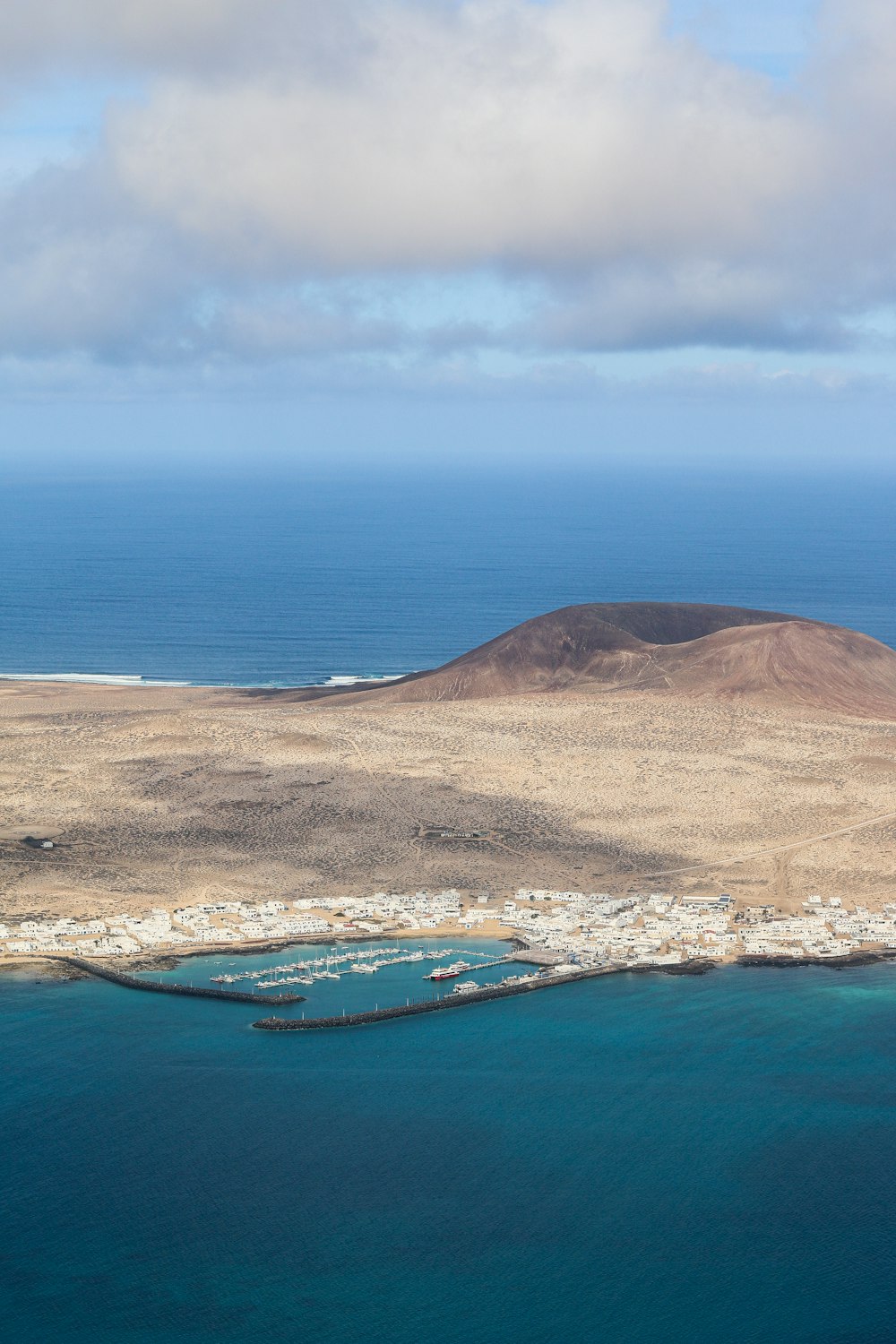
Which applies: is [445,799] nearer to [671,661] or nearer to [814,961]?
[814,961]

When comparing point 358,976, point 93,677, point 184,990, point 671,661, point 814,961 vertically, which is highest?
point 93,677

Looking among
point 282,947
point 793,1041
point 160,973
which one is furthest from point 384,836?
point 793,1041

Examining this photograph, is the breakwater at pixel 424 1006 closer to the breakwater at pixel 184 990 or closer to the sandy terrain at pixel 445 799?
the breakwater at pixel 184 990

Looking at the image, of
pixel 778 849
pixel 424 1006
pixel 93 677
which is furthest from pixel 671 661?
pixel 93 677

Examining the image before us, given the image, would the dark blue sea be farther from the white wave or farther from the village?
the white wave

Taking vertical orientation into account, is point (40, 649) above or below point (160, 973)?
above

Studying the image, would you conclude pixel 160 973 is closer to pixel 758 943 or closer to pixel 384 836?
pixel 384 836
